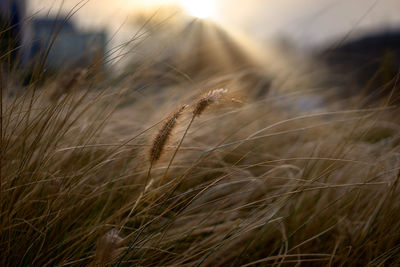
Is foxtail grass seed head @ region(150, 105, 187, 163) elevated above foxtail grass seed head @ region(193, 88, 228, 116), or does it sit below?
below

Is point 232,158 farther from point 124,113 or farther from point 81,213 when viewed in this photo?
point 81,213

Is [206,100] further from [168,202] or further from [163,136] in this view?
[168,202]

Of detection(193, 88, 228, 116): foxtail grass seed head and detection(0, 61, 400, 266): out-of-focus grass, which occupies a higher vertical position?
detection(193, 88, 228, 116): foxtail grass seed head

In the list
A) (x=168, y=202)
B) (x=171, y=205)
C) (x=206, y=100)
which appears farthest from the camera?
(x=168, y=202)

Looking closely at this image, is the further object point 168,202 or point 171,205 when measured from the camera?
point 168,202

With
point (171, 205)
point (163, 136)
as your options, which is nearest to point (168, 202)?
point (171, 205)

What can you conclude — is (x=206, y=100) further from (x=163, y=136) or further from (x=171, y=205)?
(x=171, y=205)

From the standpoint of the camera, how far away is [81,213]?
3.48ft

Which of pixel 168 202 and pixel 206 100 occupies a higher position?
pixel 206 100

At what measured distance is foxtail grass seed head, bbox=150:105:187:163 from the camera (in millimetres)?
837

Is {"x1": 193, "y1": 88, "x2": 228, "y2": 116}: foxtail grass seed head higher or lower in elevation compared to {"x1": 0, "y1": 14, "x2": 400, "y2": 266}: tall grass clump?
higher

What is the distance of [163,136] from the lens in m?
0.84

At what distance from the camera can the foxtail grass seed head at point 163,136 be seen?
33.0 inches

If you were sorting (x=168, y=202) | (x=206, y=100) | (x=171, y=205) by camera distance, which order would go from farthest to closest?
(x=168, y=202) → (x=171, y=205) → (x=206, y=100)
